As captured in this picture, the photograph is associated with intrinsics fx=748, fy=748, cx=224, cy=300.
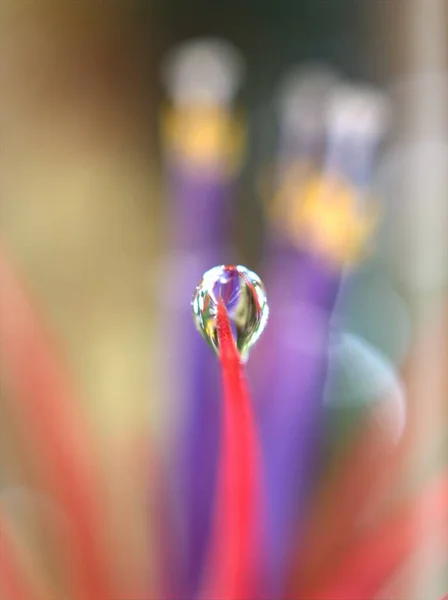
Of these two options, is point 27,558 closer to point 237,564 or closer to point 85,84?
point 237,564

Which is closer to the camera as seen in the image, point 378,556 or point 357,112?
point 378,556

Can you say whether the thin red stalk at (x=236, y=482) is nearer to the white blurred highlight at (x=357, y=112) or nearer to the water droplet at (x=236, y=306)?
the water droplet at (x=236, y=306)

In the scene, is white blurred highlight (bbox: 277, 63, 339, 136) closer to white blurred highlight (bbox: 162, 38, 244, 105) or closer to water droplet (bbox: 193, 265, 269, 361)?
white blurred highlight (bbox: 162, 38, 244, 105)

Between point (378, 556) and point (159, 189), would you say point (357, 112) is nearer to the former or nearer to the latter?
point (159, 189)

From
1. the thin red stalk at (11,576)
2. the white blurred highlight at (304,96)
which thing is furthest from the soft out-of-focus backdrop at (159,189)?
the thin red stalk at (11,576)

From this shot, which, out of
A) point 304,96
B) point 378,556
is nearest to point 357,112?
point 304,96

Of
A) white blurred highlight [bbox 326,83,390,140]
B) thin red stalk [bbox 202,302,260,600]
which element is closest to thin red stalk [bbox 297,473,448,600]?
thin red stalk [bbox 202,302,260,600]
